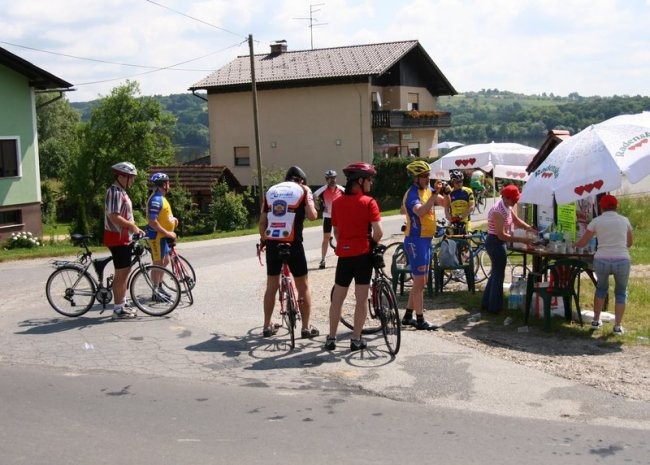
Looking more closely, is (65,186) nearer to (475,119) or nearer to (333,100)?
(333,100)

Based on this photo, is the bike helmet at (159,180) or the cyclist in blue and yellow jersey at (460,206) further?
the cyclist in blue and yellow jersey at (460,206)

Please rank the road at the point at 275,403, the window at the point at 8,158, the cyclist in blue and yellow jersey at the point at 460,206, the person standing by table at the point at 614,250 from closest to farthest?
the road at the point at 275,403, the person standing by table at the point at 614,250, the cyclist in blue and yellow jersey at the point at 460,206, the window at the point at 8,158

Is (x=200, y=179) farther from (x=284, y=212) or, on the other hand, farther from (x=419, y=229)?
(x=284, y=212)

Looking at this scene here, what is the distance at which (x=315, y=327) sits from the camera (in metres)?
9.73

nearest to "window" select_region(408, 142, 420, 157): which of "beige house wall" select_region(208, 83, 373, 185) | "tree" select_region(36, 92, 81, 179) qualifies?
"beige house wall" select_region(208, 83, 373, 185)

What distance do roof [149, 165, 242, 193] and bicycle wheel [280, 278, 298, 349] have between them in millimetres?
30113

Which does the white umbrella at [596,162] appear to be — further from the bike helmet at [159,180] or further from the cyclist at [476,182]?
the cyclist at [476,182]

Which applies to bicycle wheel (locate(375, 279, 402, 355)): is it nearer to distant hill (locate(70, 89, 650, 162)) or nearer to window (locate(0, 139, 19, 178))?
window (locate(0, 139, 19, 178))

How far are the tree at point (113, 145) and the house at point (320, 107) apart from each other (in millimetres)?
4960

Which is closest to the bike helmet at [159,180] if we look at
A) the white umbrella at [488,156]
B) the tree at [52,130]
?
the white umbrella at [488,156]

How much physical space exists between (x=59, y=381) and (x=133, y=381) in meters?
0.67

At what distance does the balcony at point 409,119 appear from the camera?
43656mm

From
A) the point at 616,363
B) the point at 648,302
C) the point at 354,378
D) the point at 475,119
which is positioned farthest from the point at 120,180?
the point at 475,119

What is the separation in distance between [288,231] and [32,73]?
843 inches
